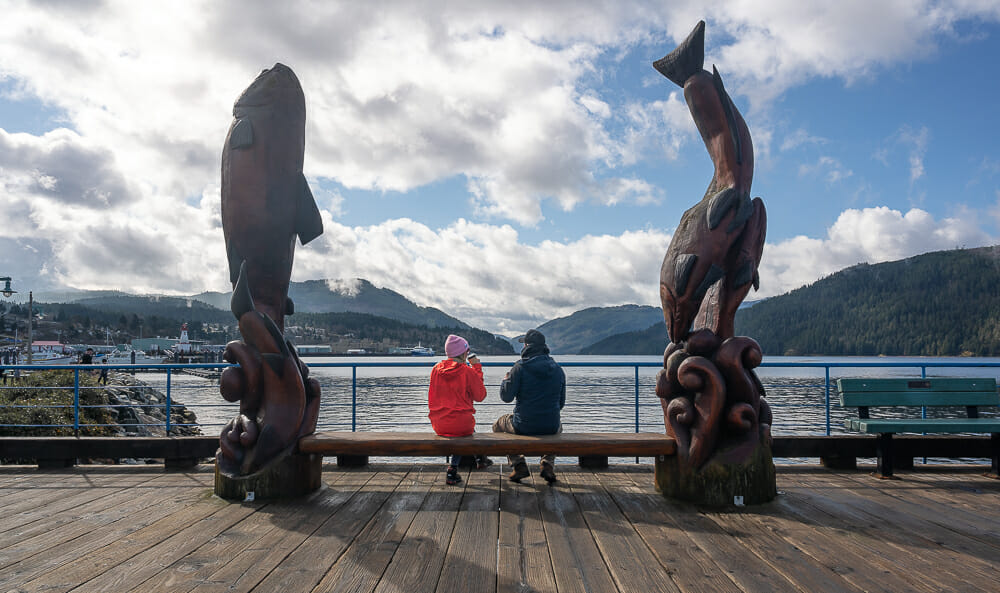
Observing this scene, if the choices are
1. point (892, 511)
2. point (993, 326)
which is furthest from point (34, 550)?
point (993, 326)

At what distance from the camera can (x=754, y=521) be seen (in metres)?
3.85

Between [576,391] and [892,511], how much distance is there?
25362 mm

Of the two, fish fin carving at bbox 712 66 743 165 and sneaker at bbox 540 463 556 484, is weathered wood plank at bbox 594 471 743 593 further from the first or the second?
fish fin carving at bbox 712 66 743 165

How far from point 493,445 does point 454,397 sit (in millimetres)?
561

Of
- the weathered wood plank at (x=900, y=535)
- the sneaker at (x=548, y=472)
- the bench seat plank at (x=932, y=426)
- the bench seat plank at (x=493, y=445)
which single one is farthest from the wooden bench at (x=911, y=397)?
the sneaker at (x=548, y=472)

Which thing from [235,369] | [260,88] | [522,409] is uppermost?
[260,88]

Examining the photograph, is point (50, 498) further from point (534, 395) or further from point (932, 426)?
point (932, 426)

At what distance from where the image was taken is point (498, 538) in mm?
3484

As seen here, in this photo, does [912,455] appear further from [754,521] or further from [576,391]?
[576,391]

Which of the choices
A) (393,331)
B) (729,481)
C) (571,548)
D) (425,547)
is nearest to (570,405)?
(729,481)

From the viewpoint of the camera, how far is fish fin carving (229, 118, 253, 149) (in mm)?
4590

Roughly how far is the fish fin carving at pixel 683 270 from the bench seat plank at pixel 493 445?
3.80 feet

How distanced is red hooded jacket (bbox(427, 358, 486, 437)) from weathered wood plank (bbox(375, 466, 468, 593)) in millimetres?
524

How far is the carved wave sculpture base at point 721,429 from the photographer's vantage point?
419cm
